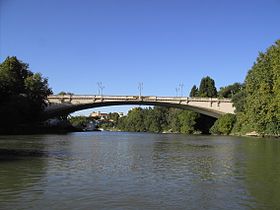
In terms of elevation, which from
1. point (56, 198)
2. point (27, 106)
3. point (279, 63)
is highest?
point (279, 63)

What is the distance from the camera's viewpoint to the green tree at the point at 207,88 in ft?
382

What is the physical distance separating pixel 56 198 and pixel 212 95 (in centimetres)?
10544

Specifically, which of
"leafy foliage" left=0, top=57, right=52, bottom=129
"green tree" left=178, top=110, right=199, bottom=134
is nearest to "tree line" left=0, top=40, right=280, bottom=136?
"leafy foliage" left=0, top=57, right=52, bottom=129

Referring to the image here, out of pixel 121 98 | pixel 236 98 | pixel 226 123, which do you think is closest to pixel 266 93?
pixel 236 98

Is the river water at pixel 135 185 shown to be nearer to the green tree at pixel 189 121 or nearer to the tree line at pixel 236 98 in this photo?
the tree line at pixel 236 98

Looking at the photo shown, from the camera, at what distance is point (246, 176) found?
18.5 metres

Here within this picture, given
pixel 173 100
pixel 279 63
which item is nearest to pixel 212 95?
pixel 173 100

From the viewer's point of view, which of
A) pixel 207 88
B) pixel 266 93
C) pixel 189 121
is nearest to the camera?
pixel 266 93

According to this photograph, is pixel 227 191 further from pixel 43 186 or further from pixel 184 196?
pixel 43 186

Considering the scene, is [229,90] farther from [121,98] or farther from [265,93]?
[265,93]

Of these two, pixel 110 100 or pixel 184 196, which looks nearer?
pixel 184 196

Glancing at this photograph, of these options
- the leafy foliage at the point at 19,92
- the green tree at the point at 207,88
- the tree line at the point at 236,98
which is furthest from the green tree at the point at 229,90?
the leafy foliage at the point at 19,92

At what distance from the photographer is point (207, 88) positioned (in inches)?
4648

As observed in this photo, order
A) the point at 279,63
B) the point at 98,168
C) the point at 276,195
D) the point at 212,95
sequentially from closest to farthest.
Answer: the point at 276,195, the point at 98,168, the point at 279,63, the point at 212,95
